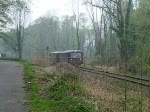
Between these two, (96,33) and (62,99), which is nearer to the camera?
(62,99)

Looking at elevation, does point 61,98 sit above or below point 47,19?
below

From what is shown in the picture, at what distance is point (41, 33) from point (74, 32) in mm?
14251

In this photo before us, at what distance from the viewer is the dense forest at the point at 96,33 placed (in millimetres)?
32441

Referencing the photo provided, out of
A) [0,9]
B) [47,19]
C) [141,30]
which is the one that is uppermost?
[47,19]

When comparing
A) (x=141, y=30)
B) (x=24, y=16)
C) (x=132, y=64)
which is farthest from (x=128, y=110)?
(x=24, y=16)

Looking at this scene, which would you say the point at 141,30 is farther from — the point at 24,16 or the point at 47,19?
the point at 47,19

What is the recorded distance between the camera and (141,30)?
105ft

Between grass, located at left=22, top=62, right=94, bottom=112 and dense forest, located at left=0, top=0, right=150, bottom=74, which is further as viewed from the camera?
dense forest, located at left=0, top=0, right=150, bottom=74

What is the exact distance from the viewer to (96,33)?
75.9m

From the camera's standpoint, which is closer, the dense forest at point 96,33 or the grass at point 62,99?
the grass at point 62,99

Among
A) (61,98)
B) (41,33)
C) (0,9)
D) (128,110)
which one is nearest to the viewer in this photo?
(128,110)

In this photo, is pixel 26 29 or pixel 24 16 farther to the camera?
pixel 26 29

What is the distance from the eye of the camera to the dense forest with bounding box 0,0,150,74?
32.4 metres

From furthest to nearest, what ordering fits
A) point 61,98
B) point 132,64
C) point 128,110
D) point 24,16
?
point 24,16 < point 132,64 < point 61,98 < point 128,110
